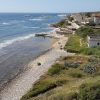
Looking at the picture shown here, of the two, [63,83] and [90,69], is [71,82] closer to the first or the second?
[63,83]

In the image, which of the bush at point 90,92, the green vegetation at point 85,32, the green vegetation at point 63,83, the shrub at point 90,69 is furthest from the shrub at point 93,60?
the green vegetation at point 85,32

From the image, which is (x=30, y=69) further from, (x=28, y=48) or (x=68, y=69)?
(x=28, y=48)

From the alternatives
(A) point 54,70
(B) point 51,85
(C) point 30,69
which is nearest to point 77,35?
(C) point 30,69

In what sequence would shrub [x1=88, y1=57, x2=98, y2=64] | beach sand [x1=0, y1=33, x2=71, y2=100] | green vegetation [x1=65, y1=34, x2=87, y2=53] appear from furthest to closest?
green vegetation [x1=65, y1=34, x2=87, y2=53], shrub [x1=88, y1=57, x2=98, y2=64], beach sand [x1=0, y1=33, x2=71, y2=100]

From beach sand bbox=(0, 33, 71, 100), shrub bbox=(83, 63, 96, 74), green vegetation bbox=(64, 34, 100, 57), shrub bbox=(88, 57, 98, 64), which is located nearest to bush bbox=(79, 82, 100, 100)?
beach sand bbox=(0, 33, 71, 100)

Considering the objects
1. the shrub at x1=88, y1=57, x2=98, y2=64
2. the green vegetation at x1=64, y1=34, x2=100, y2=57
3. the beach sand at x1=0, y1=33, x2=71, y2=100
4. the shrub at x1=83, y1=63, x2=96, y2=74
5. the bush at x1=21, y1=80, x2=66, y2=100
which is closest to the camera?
the bush at x1=21, y1=80, x2=66, y2=100

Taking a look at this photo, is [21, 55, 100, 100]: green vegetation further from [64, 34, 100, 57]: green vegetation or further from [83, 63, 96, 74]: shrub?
[64, 34, 100, 57]: green vegetation

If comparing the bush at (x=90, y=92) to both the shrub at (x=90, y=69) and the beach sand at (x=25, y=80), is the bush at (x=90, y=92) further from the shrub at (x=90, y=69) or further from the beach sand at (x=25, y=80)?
the shrub at (x=90, y=69)

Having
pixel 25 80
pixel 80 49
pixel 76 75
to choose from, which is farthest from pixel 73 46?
pixel 76 75
